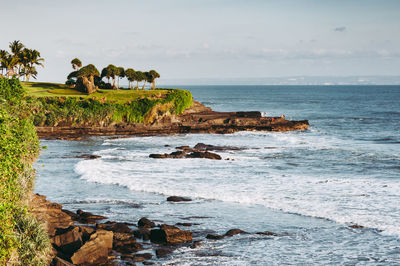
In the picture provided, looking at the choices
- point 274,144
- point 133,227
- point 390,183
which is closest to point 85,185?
point 133,227

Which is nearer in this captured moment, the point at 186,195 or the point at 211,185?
the point at 186,195

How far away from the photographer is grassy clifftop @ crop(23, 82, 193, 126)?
6750 centimetres

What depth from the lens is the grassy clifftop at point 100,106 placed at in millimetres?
67500

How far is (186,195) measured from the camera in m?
29.4

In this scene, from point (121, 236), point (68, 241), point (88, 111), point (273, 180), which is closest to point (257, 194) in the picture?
point (273, 180)

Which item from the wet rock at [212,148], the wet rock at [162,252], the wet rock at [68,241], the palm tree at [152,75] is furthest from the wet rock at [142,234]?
the palm tree at [152,75]

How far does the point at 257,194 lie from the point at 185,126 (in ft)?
144

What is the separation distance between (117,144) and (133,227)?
117 ft

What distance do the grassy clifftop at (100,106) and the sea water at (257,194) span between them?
12754 mm

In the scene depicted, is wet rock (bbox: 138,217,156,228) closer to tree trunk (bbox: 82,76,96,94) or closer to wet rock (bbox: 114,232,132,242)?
wet rock (bbox: 114,232,132,242)

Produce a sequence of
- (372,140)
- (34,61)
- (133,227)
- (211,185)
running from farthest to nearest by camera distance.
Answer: (34,61), (372,140), (211,185), (133,227)

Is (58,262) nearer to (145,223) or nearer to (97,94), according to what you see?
(145,223)

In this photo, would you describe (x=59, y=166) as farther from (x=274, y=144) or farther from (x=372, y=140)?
(x=372, y=140)

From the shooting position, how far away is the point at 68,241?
1755 cm
